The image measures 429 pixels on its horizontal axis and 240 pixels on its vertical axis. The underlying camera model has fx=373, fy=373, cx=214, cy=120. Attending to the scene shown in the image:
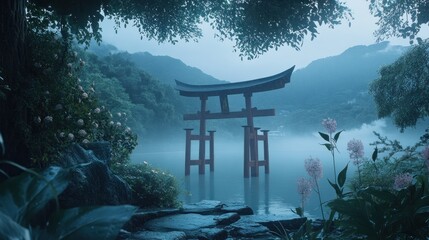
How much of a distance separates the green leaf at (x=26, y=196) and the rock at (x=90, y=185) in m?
3.24

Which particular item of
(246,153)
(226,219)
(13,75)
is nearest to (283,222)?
(226,219)

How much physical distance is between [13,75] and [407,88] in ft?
39.2

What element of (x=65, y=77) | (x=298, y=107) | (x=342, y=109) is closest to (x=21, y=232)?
(x=65, y=77)

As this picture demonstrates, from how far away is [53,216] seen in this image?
757 mm

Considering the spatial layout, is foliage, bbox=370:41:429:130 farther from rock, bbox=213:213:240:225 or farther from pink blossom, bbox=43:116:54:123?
pink blossom, bbox=43:116:54:123

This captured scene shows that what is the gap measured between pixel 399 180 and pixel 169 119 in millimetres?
34688

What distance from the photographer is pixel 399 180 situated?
2396 millimetres

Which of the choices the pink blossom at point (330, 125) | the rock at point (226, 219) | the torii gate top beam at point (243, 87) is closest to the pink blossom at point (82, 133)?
the rock at point (226, 219)

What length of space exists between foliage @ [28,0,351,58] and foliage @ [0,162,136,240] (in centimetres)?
627

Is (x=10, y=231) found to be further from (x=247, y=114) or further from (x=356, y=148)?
(x=247, y=114)

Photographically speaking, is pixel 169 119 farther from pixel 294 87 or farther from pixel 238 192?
pixel 294 87

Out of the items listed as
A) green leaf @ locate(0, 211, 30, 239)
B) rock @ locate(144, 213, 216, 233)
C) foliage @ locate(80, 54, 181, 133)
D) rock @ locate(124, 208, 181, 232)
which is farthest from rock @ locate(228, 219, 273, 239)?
foliage @ locate(80, 54, 181, 133)

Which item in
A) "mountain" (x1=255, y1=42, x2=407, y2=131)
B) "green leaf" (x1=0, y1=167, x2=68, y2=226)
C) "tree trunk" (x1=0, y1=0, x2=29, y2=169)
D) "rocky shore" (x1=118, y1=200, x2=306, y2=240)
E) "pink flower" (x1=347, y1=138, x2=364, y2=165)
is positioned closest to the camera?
"green leaf" (x1=0, y1=167, x2=68, y2=226)

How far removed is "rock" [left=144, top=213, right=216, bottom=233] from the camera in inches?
185
